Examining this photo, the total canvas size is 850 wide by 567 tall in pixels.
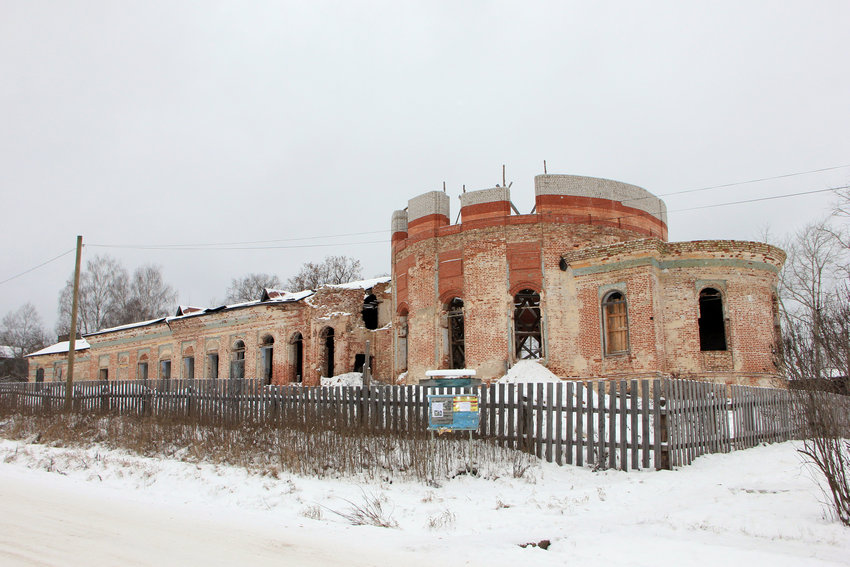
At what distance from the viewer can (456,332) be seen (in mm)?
25953

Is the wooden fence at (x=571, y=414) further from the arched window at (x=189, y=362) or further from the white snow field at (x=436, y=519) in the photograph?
the arched window at (x=189, y=362)

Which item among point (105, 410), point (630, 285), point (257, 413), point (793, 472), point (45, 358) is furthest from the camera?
point (45, 358)

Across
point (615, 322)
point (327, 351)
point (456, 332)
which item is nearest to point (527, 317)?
point (456, 332)

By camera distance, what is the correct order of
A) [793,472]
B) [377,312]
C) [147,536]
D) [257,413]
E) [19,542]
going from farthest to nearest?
[377,312]
[257,413]
[793,472]
[147,536]
[19,542]

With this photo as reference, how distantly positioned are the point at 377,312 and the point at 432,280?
7068 mm

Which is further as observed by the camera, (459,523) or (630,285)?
(630,285)

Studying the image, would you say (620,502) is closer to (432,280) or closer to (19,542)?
(19,542)

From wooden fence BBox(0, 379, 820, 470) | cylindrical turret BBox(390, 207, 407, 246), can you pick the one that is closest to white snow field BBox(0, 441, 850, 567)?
wooden fence BBox(0, 379, 820, 470)

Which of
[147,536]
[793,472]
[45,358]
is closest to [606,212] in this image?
[793,472]

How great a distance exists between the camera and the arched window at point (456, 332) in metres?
23.9

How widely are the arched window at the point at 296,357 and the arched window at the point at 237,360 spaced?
3.45 metres

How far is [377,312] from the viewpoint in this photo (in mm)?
30484

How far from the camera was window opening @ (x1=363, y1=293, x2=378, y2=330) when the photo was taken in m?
30.1

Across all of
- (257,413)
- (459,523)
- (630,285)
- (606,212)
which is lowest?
→ (459,523)
